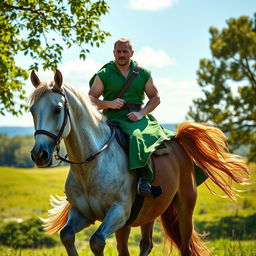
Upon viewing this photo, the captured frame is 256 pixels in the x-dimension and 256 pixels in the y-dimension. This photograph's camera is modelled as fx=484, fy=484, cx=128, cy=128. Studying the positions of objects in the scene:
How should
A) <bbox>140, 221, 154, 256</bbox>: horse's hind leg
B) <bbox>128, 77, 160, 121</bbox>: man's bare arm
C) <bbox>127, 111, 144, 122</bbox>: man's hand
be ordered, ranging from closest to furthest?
<bbox>127, 111, 144, 122</bbox>: man's hand
<bbox>128, 77, 160, 121</bbox>: man's bare arm
<bbox>140, 221, 154, 256</bbox>: horse's hind leg

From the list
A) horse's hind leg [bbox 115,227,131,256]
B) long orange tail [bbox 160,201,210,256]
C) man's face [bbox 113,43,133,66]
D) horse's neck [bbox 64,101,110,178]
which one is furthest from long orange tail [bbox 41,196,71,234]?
man's face [bbox 113,43,133,66]

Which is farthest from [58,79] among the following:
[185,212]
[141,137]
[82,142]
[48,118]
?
[185,212]

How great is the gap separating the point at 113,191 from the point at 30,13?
6845 millimetres

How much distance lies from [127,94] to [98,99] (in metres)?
0.41

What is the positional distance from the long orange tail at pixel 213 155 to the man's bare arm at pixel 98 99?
142 cm

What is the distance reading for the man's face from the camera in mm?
6312

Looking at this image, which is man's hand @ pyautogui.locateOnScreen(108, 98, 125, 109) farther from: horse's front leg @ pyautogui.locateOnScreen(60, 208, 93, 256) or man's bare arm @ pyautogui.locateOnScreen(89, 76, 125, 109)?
horse's front leg @ pyautogui.locateOnScreen(60, 208, 93, 256)

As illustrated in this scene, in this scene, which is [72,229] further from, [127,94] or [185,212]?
[185,212]

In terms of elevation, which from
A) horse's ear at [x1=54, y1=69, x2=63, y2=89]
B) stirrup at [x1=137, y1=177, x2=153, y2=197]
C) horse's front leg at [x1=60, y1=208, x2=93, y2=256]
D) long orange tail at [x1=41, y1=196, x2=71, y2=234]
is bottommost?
long orange tail at [x1=41, y1=196, x2=71, y2=234]

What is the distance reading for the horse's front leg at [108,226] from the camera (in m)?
5.20

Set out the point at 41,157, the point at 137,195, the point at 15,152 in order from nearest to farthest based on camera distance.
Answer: the point at 41,157 → the point at 137,195 → the point at 15,152

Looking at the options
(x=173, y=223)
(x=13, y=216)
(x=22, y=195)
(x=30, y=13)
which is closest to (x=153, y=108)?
(x=173, y=223)

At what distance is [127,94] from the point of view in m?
6.39

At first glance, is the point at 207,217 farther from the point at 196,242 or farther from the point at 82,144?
the point at 82,144
